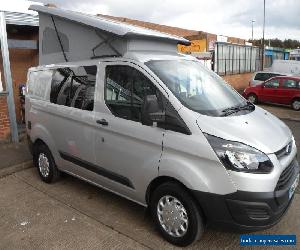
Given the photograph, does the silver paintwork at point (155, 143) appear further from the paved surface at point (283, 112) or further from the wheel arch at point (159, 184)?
the paved surface at point (283, 112)

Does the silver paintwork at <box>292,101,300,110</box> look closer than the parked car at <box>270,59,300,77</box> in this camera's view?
Yes

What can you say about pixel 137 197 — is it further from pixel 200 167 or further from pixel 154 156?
pixel 200 167

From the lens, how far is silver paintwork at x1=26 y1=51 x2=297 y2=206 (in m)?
3.38

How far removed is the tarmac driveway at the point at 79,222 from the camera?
3912 mm

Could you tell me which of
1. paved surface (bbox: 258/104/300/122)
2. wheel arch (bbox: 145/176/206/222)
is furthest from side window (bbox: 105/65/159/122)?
paved surface (bbox: 258/104/300/122)

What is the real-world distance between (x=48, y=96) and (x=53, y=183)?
1376mm

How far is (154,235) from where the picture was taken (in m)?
4.05

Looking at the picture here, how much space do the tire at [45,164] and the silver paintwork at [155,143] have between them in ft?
0.72

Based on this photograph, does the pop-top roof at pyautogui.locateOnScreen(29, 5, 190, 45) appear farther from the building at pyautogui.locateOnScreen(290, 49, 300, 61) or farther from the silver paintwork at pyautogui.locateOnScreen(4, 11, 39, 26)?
the building at pyautogui.locateOnScreen(290, 49, 300, 61)

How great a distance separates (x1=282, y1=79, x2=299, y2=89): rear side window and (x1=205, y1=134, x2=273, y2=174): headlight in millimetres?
14321

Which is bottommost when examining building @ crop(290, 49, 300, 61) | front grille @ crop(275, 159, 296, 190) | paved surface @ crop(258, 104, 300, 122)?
paved surface @ crop(258, 104, 300, 122)

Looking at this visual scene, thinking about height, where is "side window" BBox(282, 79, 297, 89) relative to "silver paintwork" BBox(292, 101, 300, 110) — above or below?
above

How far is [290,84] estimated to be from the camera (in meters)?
16.6

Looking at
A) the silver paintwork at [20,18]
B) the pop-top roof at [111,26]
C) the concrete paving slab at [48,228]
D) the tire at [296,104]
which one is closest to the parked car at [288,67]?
the tire at [296,104]
